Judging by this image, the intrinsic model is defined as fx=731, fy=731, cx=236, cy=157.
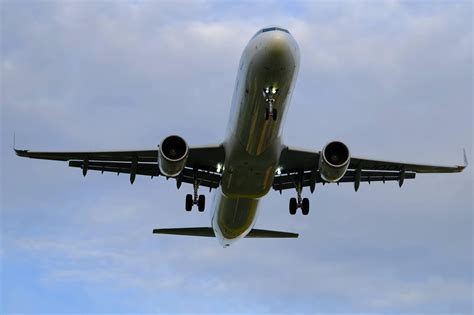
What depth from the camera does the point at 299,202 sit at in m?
32.2

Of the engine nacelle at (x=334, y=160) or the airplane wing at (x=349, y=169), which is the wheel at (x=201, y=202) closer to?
the airplane wing at (x=349, y=169)

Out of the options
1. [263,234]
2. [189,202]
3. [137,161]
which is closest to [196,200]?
[189,202]

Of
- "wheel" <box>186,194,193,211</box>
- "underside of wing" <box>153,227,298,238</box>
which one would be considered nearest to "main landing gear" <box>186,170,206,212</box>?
"wheel" <box>186,194,193,211</box>

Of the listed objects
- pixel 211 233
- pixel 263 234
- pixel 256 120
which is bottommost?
pixel 211 233

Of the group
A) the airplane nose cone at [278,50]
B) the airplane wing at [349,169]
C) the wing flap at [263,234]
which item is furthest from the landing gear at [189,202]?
the airplane nose cone at [278,50]

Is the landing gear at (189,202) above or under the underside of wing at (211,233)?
above

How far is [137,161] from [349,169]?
9.48 meters

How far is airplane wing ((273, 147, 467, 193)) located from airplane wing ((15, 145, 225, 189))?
Answer: 9.65ft

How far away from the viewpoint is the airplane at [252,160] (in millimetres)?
25109

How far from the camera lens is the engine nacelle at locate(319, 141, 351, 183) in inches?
1083

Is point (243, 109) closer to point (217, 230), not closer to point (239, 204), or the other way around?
point (239, 204)

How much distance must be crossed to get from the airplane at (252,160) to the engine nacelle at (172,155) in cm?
4

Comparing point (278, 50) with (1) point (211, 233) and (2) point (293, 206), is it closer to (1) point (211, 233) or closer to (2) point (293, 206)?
(2) point (293, 206)

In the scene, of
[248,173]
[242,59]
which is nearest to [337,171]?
[248,173]
